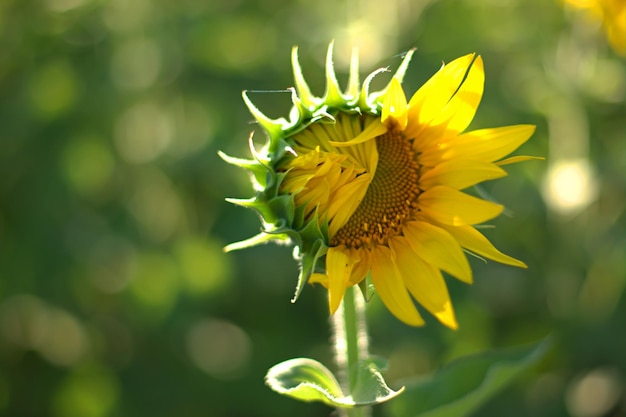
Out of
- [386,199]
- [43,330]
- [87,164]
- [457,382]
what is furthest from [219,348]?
[386,199]

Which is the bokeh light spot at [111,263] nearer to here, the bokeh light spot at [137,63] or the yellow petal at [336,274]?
the bokeh light spot at [137,63]

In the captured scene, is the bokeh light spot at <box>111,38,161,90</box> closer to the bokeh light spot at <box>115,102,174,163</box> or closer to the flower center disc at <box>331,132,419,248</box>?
the bokeh light spot at <box>115,102,174,163</box>

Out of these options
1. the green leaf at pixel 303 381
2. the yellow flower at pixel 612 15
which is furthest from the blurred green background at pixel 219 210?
the green leaf at pixel 303 381

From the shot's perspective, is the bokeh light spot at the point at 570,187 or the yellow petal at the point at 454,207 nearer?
the yellow petal at the point at 454,207

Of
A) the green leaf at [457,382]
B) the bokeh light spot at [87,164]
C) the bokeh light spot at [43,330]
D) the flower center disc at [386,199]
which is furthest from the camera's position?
Result: the bokeh light spot at [87,164]

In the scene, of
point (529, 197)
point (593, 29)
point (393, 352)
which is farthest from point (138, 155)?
point (593, 29)
